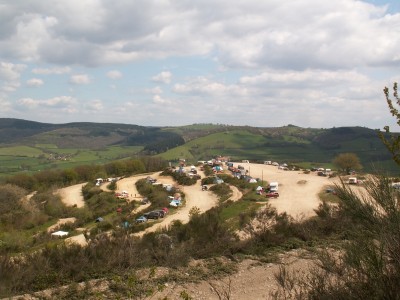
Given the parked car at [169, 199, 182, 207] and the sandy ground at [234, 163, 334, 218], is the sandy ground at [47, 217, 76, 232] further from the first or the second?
the sandy ground at [234, 163, 334, 218]

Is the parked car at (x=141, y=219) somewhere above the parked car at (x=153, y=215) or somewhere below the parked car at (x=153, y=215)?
above

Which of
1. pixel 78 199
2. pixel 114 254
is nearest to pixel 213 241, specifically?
pixel 114 254

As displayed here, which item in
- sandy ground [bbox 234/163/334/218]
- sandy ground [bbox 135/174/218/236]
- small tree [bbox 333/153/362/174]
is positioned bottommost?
sandy ground [bbox 135/174/218/236]

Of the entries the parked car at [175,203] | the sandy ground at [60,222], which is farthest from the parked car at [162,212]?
the sandy ground at [60,222]

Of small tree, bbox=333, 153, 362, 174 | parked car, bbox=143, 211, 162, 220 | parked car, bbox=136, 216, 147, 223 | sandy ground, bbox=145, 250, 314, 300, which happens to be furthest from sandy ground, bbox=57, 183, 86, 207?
sandy ground, bbox=145, 250, 314, 300

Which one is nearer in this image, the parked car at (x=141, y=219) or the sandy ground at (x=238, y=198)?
the sandy ground at (x=238, y=198)

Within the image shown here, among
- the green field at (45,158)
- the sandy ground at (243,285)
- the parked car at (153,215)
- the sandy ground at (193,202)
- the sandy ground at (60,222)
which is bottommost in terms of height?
the green field at (45,158)

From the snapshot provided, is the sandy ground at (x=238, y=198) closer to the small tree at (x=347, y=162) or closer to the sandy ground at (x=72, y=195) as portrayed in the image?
the sandy ground at (x=72, y=195)

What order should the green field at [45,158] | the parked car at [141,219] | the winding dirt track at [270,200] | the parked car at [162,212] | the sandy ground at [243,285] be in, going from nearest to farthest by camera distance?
the sandy ground at [243,285]
the parked car at [141,219]
the winding dirt track at [270,200]
the parked car at [162,212]
the green field at [45,158]

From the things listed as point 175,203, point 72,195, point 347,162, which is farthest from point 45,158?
point 347,162

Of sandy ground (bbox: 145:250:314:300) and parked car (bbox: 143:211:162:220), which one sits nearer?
sandy ground (bbox: 145:250:314:300)
